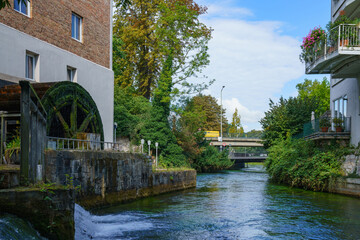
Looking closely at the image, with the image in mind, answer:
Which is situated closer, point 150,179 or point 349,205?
point 349,205

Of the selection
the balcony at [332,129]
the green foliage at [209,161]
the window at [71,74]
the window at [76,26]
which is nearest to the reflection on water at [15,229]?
the window at [71,74]

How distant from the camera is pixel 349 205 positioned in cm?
1492

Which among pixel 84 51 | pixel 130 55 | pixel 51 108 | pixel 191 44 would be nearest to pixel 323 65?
pixel 84 51

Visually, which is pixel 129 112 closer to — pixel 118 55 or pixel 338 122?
pixel 118 55

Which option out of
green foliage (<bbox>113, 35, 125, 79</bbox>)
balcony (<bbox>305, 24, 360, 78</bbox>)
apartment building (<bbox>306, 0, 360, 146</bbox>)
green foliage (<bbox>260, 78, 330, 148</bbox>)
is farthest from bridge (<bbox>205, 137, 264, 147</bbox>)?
balcony (<bbox>305, 24, 360, 78</bbox>)

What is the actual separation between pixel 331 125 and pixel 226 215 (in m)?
11.5

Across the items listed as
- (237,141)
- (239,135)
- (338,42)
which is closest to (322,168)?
(338,42)

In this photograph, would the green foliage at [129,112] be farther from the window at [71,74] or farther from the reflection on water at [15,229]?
the reflection on water at [15,229]

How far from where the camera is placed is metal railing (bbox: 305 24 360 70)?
16.5 m

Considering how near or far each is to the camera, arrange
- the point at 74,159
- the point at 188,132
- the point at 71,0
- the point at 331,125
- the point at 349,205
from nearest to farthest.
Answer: the point at 74,159, the point at 349,205, the point at 71,0, the point at 331,125, the point at 188,132

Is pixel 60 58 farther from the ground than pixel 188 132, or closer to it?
farther from the ground

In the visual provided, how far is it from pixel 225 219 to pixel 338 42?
29.9 ft

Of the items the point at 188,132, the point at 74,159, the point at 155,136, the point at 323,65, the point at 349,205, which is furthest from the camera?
the point at 188,132

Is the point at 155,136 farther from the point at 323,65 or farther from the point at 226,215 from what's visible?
the point at 226,215
